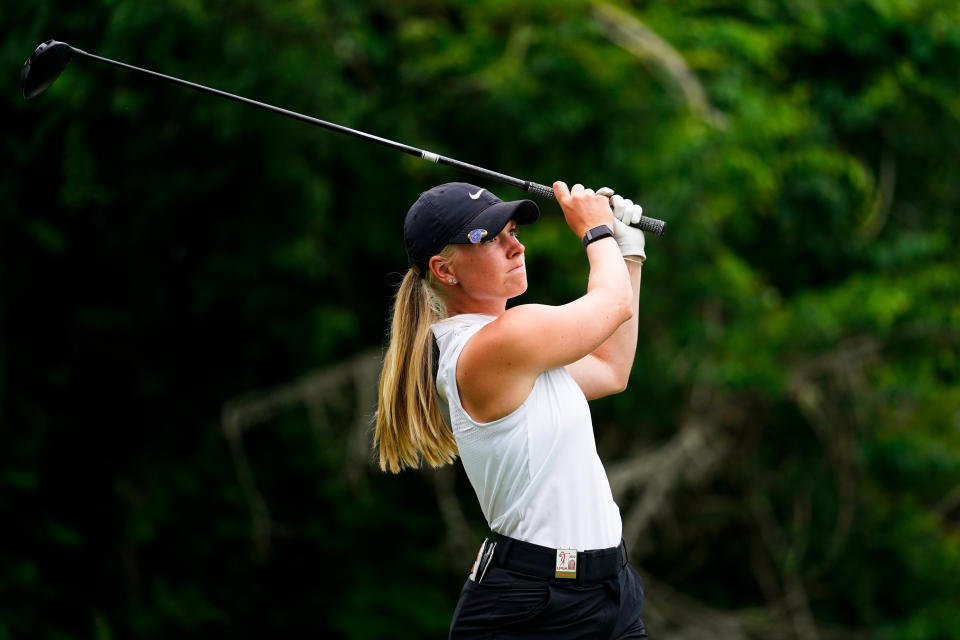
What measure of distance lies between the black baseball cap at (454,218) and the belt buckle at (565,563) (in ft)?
2.26

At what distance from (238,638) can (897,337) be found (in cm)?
505

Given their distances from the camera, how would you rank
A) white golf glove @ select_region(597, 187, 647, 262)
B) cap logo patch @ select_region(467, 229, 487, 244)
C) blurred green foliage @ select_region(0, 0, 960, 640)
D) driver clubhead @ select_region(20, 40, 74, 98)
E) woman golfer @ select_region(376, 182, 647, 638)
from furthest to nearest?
blurred green foliage @ select_region(0, 0, 960, 640) < driver clubhead @ select_region(20, 40, 74, 98) < white golf glove @ select_region(597, 187, 647, 262) < cap logo patch @ select_region(467, 229, 487, 244) < woman golfer @ select_region(376, 182, 647, 638)

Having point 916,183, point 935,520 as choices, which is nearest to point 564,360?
point 916,183

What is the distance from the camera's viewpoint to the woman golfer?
91.8 inches

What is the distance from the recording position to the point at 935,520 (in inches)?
362

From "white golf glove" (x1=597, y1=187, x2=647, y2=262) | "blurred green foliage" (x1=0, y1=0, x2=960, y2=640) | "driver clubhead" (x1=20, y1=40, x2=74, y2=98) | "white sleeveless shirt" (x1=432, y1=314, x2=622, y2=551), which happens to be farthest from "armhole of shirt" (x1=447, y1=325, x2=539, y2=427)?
"blurred green foliage" (x1=0, y1=0, x2=960, y2=640)

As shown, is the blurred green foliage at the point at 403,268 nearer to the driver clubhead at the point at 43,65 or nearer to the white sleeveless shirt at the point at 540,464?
the driver clubhead at the point at 43,65

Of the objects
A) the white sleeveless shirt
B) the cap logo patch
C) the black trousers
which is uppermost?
the cap logo patch

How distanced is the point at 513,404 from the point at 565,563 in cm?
36

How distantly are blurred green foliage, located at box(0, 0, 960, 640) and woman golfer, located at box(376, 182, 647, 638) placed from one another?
3842mm

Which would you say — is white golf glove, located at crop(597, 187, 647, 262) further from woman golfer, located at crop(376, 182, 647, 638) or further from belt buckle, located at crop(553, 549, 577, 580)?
belt buckle, located at crop(553, 549, 577, 580)

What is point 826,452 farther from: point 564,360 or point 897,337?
point 564,360

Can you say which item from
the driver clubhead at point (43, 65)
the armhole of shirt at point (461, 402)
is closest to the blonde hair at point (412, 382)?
the armhole of shirt at point (461, 402)

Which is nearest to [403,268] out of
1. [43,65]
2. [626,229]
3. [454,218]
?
[43,65]
